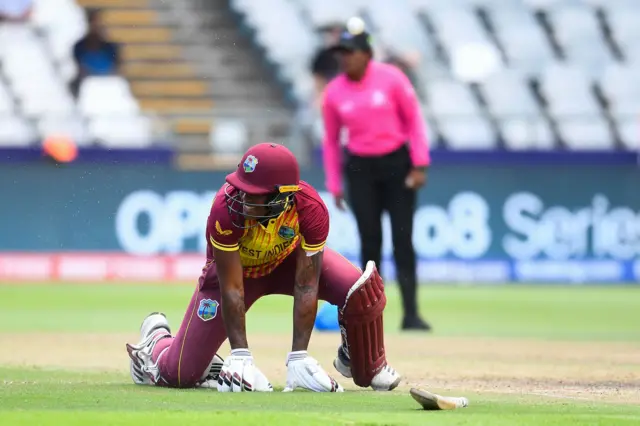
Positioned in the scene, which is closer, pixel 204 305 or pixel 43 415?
pixel 43 415

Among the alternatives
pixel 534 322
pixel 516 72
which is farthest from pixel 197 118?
pixel 534 322

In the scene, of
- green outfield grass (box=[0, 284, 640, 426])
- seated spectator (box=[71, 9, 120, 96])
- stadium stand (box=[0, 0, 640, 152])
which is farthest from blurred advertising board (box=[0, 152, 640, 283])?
green outfield grass (box=[0, 284, 640, 426])

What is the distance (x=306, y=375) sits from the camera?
6.72 meters

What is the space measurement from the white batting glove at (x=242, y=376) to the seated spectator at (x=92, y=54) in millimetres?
14081

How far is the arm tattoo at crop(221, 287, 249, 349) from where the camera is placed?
6707 mm

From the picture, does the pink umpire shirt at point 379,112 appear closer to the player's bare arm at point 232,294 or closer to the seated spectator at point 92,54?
the player's bare arm at point 232,294

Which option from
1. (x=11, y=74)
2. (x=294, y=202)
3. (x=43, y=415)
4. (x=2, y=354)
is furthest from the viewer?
(x=11, y=74)

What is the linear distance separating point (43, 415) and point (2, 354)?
4.34m

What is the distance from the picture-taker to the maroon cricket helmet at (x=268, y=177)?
6.40 meters

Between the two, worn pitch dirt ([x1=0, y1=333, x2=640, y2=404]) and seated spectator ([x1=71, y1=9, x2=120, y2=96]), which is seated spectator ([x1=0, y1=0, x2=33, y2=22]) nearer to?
seated spectator ([x1=71, y1=9, x2=120, y2=96])

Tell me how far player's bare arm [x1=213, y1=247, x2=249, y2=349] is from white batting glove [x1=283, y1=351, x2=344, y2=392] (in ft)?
0.81

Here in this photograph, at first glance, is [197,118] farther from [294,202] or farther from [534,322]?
[294,202]

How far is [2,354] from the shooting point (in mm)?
9469

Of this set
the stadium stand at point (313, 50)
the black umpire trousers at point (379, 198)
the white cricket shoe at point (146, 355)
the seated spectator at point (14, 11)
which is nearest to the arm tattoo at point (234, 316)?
the white cricket shoe at point (146, 355)
